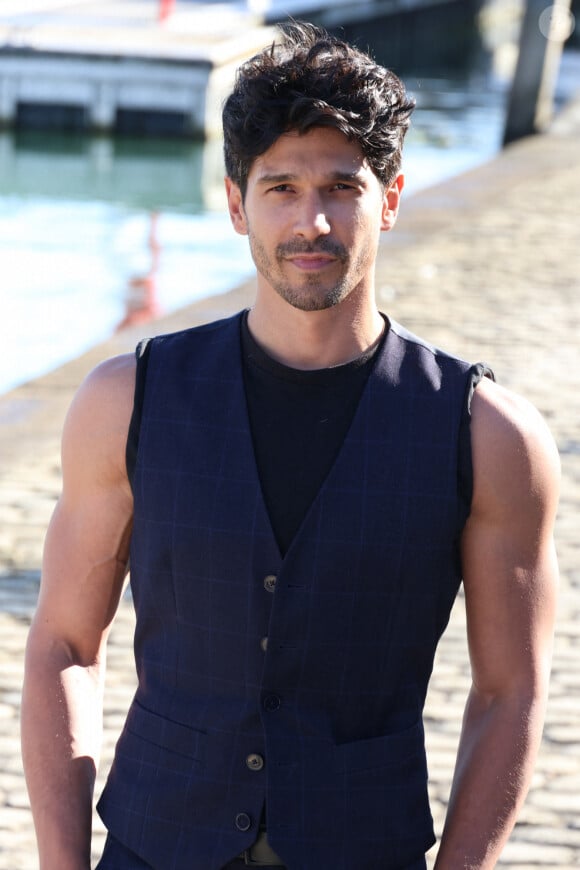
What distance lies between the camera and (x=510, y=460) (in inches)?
80.7

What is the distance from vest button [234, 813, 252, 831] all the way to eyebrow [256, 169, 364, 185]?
0.82 m

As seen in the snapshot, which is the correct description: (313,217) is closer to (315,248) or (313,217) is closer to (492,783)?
(315,248)

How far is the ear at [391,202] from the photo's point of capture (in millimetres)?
2195

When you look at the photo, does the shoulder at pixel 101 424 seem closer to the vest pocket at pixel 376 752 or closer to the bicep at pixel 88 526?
the bicep at pixel 88 526

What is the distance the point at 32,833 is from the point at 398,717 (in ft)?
6.21

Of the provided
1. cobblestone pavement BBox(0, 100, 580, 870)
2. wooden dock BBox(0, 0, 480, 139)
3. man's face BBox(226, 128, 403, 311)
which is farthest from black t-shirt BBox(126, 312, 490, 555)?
wooden dock BBox(0, 0, 480, 139)

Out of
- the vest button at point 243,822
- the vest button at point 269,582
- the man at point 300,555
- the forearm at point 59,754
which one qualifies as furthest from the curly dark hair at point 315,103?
the vest button at point 243,822

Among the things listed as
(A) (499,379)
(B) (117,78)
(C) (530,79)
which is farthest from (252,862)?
(B) (117,78)

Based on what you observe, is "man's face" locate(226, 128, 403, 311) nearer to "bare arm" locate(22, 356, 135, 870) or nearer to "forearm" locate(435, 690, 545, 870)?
"bare arm" locate(22, 356, 135, 870)

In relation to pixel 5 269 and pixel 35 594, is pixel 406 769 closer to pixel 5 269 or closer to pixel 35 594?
pixel 35 594

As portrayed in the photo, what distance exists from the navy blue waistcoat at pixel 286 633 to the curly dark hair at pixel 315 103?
302 millimetres

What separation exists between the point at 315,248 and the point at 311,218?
39 mm

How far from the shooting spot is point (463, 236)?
40.9 ft

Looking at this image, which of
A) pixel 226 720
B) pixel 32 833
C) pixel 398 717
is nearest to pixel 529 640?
pixel 398 717
